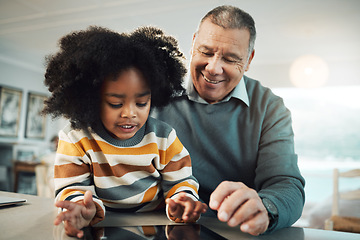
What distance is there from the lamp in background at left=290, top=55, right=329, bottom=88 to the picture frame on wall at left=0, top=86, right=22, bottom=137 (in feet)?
17.2

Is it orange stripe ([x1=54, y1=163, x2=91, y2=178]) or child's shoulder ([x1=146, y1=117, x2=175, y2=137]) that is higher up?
child's shoulder ([x1=146, y1=117, x2=175, y2=137])

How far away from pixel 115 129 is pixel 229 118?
48cm

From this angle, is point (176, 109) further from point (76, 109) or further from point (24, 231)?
point (24, 231)

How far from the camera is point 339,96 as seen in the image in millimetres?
5875

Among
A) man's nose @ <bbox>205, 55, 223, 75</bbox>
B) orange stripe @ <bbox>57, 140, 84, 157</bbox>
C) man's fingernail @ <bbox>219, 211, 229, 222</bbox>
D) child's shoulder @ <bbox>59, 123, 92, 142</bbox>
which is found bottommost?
man's fingernail @ <bbox>219, 211, 229, 222</bbox>

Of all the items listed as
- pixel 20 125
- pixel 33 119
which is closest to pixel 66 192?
pixel 20 125

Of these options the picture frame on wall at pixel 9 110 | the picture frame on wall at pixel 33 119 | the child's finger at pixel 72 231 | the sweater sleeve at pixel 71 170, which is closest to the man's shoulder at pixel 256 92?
the sweater sleeve at pixel 71 170

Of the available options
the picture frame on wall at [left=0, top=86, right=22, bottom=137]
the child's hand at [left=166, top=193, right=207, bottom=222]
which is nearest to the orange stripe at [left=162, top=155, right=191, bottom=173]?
the child's hand at [left=166, top=193, right=207, bottom=222]

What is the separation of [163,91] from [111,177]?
255 millimetres

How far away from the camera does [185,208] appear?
2.19 ft

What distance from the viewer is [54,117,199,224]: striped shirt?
28.2 inches

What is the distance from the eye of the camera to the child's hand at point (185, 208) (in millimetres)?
666

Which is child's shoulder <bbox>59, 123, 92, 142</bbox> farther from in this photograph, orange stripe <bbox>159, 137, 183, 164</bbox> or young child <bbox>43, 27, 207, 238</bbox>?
orange stripe <bbox>159, 137, 183, 164</bbox>

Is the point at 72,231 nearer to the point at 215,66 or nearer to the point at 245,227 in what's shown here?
the point at 245,227
